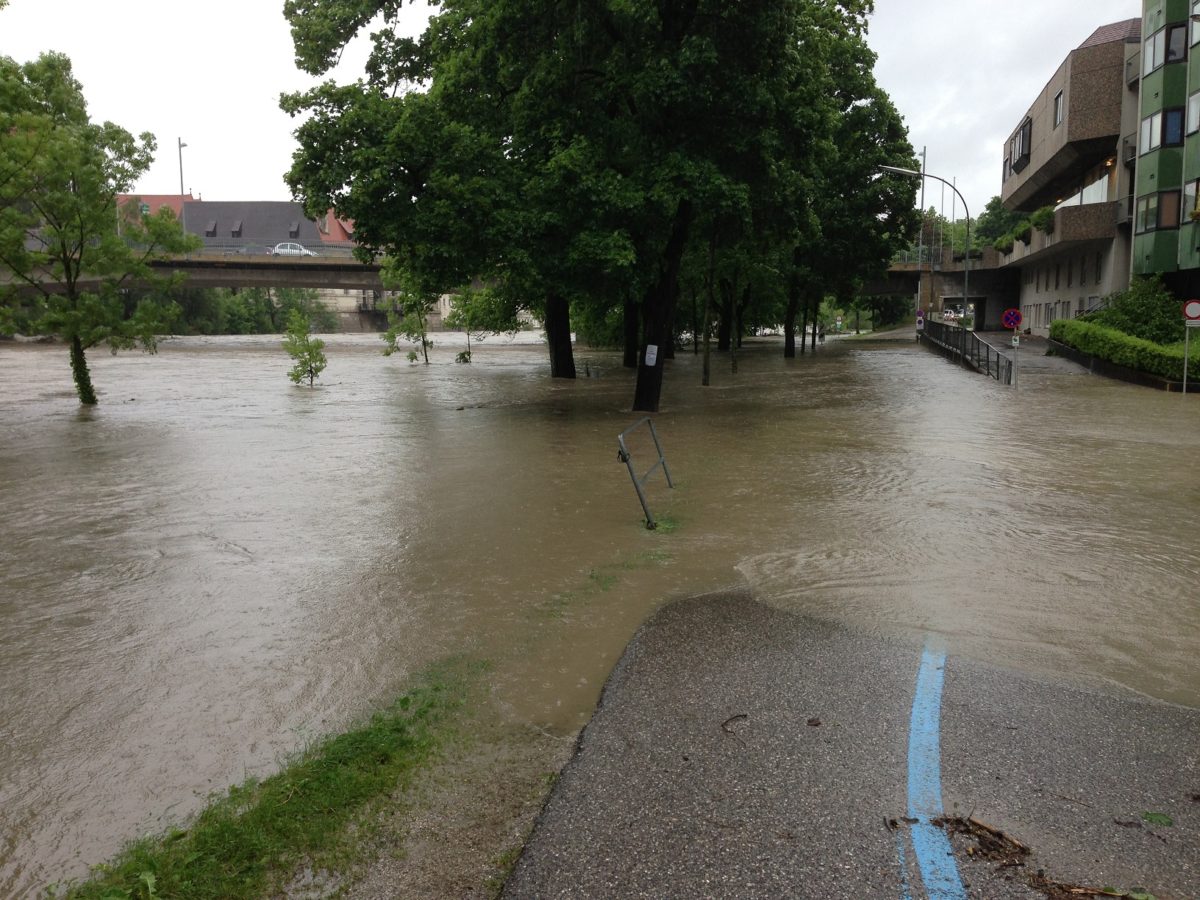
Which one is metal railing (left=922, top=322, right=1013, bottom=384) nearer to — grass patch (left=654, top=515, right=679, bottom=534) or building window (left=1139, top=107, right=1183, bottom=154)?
building window (left=1139, top=107, right=1183, bottom=154)

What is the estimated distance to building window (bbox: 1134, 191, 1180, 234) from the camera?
3481cm

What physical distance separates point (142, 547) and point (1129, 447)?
15.2m

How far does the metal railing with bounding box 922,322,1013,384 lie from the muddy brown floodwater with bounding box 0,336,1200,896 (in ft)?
37.7

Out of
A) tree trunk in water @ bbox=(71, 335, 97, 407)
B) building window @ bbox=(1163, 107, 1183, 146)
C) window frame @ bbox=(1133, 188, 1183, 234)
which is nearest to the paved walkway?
window frame @ bbox=(1133, 188, 1183, 234)

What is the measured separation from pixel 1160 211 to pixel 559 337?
22630 millimetres

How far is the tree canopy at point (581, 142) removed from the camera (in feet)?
62.4

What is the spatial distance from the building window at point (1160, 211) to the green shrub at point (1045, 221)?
692 centimetres

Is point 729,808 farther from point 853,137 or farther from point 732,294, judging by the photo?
point 732,294

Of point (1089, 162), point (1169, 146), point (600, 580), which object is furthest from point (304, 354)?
point (1089, 162)

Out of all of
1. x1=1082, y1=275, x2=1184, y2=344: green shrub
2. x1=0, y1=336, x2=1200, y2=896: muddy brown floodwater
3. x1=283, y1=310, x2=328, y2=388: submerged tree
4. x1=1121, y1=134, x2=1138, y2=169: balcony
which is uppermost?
x1=1121, y1=134, x2=1138, y2=169: balcony

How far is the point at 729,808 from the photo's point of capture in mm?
3996

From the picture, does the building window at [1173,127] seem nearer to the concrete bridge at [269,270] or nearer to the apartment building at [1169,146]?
the apartment building at [1169,146]

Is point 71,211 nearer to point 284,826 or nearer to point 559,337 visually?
point 559,337

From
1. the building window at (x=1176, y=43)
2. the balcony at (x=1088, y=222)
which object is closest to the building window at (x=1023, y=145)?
the balcony at (x=1088, y=222)
